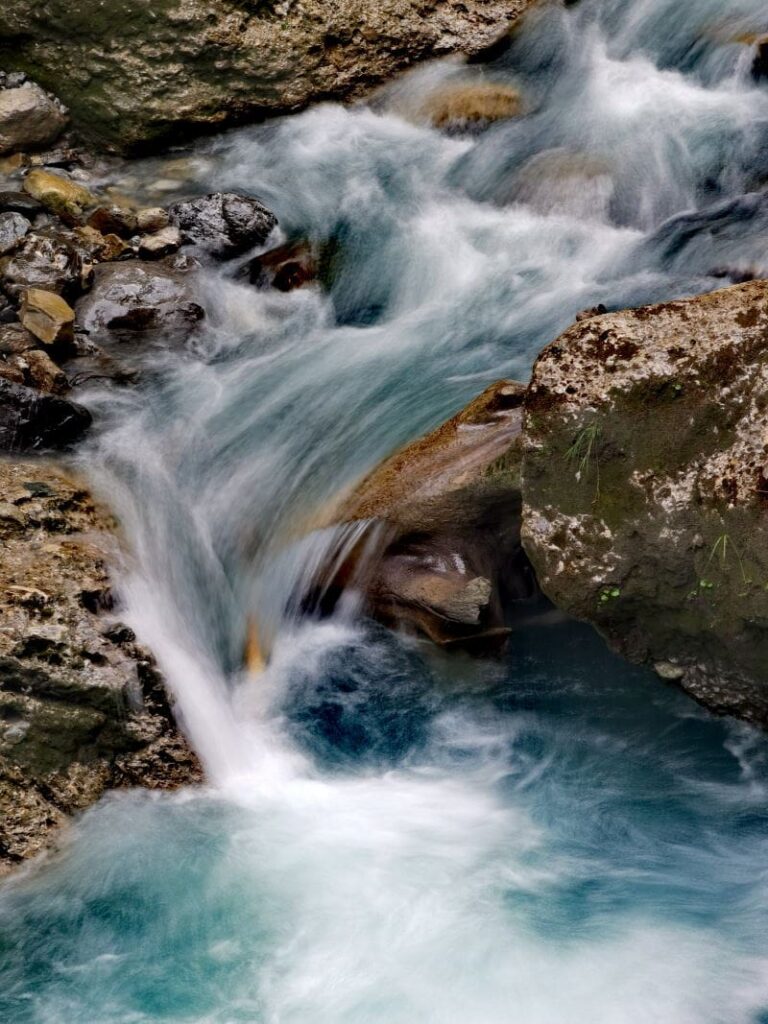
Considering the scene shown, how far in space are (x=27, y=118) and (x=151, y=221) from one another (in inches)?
66.6

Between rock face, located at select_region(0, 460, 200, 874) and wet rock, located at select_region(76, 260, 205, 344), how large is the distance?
245 centimetres

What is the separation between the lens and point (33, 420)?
20.3 ft

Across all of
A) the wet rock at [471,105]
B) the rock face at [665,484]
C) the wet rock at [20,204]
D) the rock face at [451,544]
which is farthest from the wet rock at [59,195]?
the rock face at [665,484]

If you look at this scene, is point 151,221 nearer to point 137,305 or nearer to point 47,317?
point 137,305

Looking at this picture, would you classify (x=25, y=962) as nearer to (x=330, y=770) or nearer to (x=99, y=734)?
(x=99, y=734)

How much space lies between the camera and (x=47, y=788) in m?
4.67

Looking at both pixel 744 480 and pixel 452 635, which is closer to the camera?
pixel 744 480

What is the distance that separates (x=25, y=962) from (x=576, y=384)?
3.37 metres

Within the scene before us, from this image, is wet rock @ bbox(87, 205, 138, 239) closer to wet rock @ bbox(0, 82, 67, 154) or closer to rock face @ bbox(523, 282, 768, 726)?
wet rock @ bbox(0, 82, 67, 154)

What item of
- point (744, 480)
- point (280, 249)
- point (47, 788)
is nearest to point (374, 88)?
point (280, 249)

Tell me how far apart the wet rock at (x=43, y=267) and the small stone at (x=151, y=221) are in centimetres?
77

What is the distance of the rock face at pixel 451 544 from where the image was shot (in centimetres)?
534

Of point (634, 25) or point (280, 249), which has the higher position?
point (634, 25)

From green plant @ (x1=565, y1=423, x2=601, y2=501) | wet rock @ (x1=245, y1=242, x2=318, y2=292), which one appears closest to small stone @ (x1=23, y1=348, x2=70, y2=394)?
wet rock @ (x1=245, y1=242, x2=318, y2=292)
